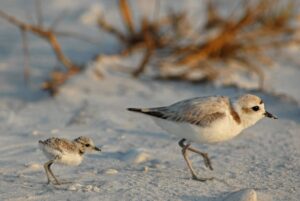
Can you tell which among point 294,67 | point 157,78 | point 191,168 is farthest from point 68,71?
point 191,168

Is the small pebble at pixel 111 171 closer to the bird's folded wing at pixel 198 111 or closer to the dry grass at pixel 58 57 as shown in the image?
the bird's folded wing at pixel 198 111

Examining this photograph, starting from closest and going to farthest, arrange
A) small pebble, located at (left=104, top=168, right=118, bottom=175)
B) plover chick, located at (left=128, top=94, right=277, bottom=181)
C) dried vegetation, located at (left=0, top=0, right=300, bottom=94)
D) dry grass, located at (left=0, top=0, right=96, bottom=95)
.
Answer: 1. plover chick, located at (left=128, top=94, right=277, bottom=181)
2. small pebble, located at (left=104, top=168, right=118, bottom=175)
3. dry grass, located at (left=0, top=0, right=96, bottom=95)
4. dried vegetation, located at (left=0, top=0, right=300, bottom=94)

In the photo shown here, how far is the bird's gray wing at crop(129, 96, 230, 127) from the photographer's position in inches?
189

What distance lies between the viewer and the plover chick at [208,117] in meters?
4.79

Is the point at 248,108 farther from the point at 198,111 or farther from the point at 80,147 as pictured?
the point at 80,147

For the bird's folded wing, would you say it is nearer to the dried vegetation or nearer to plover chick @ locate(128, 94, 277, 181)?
plover chick @ locate(128, 94, 277, 181)

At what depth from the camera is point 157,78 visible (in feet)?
25.9

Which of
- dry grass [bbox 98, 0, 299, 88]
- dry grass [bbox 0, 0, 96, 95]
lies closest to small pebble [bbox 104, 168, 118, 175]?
dry grass [bbox 0, 0, 96, 95]

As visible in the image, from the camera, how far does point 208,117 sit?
4.80 metres

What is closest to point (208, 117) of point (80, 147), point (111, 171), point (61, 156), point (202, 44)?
point (111, 171)

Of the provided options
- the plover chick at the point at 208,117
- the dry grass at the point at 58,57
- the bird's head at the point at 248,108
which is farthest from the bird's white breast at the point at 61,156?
the dry grass at the point at 58,57

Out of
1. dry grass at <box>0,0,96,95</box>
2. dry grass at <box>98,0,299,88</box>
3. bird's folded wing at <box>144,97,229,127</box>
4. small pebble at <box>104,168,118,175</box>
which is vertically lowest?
small pebble at <box>104,168,118,175</box>

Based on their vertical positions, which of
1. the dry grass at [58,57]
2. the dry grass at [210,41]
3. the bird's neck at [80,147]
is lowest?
the bird's neck at [80,147]

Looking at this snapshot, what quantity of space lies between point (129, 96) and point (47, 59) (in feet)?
5.74
